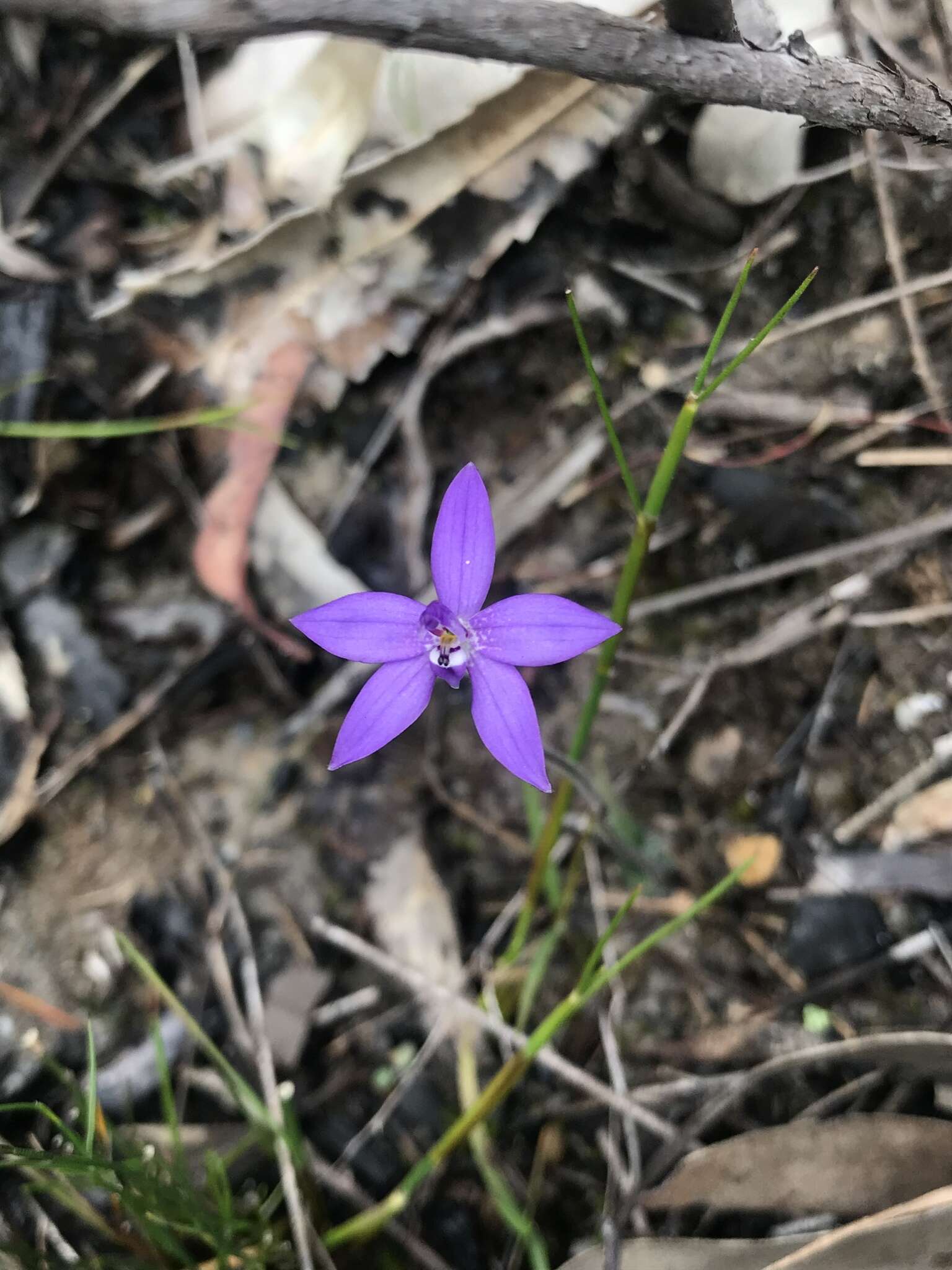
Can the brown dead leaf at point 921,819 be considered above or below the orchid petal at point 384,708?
below

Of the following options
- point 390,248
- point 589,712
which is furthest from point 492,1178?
point 390,248

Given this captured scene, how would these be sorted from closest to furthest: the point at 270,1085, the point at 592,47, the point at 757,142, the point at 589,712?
the point at 592,47 < the point at 589,712 < the point at 270,1085 < the point at 757,142

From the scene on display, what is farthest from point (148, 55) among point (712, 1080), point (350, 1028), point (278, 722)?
point (712, 1080)

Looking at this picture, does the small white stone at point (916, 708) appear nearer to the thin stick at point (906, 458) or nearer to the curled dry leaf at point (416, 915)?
the thin stick at point (906, 458)

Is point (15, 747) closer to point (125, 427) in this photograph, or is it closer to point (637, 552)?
point (125, 427)

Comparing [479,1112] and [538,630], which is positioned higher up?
[538,630]

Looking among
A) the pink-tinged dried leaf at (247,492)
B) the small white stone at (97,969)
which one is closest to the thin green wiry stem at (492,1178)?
the small white stone at (97,969)

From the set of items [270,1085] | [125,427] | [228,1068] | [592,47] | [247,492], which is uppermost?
[592,47]

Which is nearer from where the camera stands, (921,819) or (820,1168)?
(820,1168)
